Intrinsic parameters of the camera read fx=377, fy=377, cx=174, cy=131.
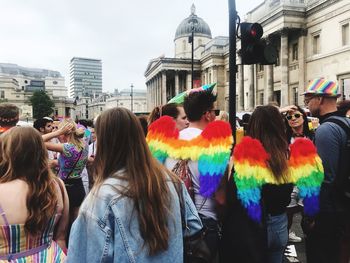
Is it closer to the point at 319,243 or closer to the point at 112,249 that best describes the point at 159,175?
the point at 112,249

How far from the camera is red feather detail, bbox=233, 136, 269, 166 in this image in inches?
120

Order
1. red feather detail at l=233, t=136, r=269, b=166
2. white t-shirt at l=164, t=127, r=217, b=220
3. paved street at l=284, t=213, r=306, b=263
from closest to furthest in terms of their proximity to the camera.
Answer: red feather detail at l=233, t=136, r=269, b=166 → white t-shirt at l=164, t=127, r=217, b=220 → paved street at l=284, t=213, r=306, b=263

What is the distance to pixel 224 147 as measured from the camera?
3150 mm

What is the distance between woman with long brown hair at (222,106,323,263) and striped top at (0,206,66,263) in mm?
1308

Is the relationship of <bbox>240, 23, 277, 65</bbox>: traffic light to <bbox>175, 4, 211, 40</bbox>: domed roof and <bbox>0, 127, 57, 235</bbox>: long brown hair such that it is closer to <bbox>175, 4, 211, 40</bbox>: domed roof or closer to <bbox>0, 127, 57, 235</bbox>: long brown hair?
<bbox>0, 127, 57, 235</bbox>: long brown hair

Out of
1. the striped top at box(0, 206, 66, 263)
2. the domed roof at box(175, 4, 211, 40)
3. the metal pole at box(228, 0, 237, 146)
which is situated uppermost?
the domed roof at box(175, 4, 211, 40)

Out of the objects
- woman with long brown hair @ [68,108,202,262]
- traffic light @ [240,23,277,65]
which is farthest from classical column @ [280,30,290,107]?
woman with long brown hair @ [68,108,202,262]

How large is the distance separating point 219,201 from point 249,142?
550 mm

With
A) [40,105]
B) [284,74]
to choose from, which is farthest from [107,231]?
[40,105]

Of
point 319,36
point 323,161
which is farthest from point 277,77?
point 323,161

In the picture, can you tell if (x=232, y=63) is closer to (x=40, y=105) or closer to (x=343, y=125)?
(x=343, y=125)

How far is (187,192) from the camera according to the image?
2.27 meters

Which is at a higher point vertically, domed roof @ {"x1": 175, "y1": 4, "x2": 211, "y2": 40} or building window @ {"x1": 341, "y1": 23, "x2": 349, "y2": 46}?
domed roof @ {"x1": 175, "y1": 4, "x2": 211, "y2": 40}

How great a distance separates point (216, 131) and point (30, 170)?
1499 millimetres
